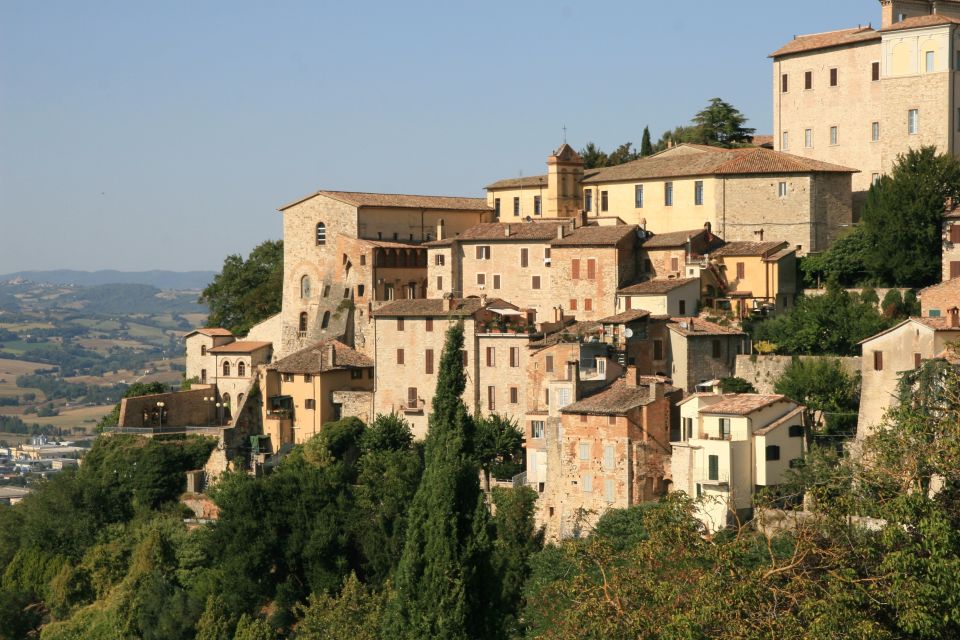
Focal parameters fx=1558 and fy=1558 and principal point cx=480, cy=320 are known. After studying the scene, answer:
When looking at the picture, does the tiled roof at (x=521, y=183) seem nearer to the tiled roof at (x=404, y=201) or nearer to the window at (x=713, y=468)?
the tiled roof at (x=404, y=201)

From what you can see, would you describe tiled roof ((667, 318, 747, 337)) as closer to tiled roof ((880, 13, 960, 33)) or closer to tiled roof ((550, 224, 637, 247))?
tiled roof ((550, 224, 637, 247))

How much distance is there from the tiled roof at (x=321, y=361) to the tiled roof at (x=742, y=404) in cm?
1554

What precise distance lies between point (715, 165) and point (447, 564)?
20.9 metres

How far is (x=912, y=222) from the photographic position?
4628 centimetres

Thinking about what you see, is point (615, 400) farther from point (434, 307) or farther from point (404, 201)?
point (404, 201)

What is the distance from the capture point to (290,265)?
57.3m

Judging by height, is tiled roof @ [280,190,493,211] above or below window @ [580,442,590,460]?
above

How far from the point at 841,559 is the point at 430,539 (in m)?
13.5

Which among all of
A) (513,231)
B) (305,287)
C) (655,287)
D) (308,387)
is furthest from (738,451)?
(305,287)

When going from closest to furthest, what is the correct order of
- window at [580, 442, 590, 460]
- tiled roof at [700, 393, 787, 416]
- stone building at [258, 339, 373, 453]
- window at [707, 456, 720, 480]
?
1. window at [707, 456, 720, 480]
2. tiled roof at [700, 393, 787, 416]
3. window at [580, 442, 590, 460]
4. stone building at [258, 339, 373, 453]

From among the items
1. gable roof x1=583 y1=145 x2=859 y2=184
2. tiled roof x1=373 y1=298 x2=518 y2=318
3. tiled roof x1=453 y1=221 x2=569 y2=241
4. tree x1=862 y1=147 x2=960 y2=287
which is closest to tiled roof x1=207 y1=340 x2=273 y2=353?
tiled roof x1=373 y1=298 x2=518 y2=318

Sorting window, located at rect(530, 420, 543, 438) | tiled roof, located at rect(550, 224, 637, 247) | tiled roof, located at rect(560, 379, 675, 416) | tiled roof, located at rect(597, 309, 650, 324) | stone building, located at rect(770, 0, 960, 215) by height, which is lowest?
window, located at rect(530, 420, 543, 438)

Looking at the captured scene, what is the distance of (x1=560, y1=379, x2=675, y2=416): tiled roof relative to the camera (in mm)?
40812

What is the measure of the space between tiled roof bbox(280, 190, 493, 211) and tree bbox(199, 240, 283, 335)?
694 centimetres
